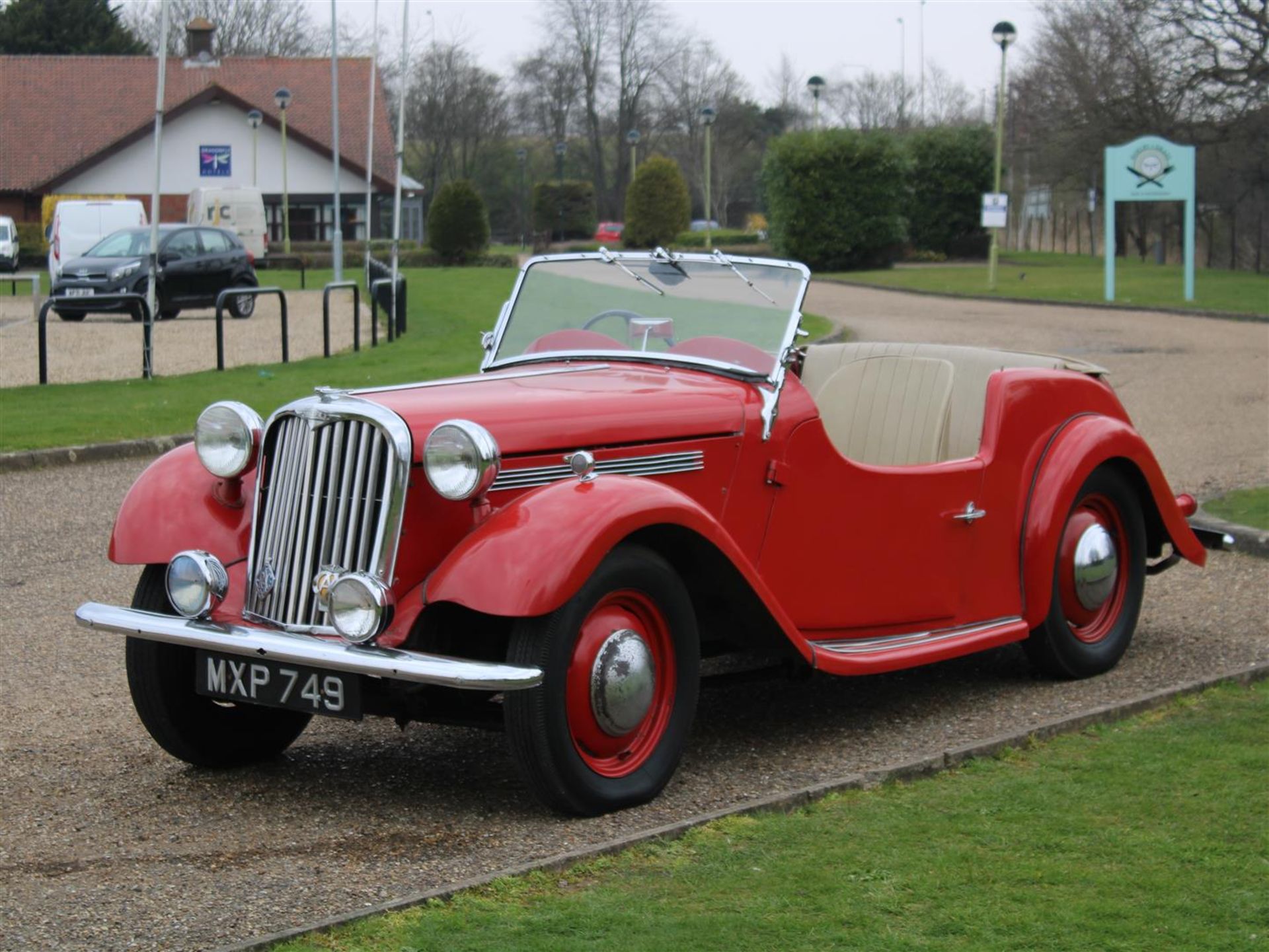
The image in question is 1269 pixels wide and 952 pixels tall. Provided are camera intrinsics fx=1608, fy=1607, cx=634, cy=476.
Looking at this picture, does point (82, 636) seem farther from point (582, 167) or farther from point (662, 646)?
point (582, 167)

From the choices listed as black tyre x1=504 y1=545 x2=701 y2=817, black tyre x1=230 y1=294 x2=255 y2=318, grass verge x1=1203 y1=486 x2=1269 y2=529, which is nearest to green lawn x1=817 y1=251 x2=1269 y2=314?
black tyre x1=230 y1=294 x2=255 y2=318

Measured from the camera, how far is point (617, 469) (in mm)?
4852

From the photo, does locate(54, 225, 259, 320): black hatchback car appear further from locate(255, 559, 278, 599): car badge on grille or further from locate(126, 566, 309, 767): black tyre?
locate(255, 559, 278, 599): car badge on grille

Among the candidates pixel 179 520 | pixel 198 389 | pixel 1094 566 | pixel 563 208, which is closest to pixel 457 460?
pixel 179 520

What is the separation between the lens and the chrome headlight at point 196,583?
4.64 meters

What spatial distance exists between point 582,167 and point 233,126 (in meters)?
34.0

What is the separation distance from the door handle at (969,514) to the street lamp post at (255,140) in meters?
47.3

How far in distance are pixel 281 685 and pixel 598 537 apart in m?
0.98

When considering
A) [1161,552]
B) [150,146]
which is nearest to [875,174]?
[150,146]

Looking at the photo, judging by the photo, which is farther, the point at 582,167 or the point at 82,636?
the point at 582,167

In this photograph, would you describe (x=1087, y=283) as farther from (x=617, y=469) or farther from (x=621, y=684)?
(x=621, y=684)

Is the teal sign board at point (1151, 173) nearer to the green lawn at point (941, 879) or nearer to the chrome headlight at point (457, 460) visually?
the green lawn at point (941, 879)

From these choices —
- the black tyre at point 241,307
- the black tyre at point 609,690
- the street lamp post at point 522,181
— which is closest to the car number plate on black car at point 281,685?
the black tyre at point 609,690

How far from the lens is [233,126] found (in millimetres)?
54844
